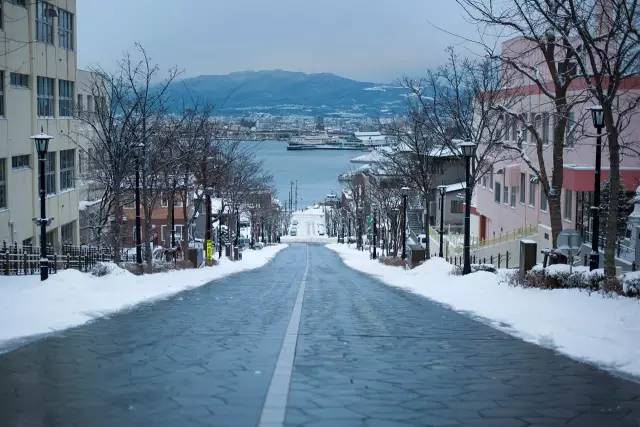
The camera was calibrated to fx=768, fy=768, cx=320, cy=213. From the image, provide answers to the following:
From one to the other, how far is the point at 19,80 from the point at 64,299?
2165cm

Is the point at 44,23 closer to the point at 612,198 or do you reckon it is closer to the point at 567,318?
the point at 612,198

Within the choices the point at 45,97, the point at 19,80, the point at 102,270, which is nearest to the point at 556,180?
the point at 102,270

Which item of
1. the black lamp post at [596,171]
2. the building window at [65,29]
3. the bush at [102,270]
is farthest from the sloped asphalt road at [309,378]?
the building window at [65,29]

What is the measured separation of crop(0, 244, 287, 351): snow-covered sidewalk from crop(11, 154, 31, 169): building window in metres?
13.5

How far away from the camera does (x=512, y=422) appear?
21.3ft

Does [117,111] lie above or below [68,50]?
below

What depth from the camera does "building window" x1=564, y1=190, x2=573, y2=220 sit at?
35938 mm

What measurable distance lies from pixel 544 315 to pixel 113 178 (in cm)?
1774

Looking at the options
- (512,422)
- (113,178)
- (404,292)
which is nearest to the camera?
(512,422)

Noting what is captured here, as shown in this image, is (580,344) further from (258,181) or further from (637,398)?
(258,181)

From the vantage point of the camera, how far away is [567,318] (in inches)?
464

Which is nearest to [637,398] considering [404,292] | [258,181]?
Result: [404,292]

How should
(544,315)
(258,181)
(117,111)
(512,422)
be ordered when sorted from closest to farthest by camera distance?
(512,422) < (544,315) < (117,111) < (258,181)

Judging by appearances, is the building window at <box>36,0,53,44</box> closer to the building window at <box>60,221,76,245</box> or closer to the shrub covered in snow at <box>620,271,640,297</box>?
the building window at <box>60,221,76,245</box>
